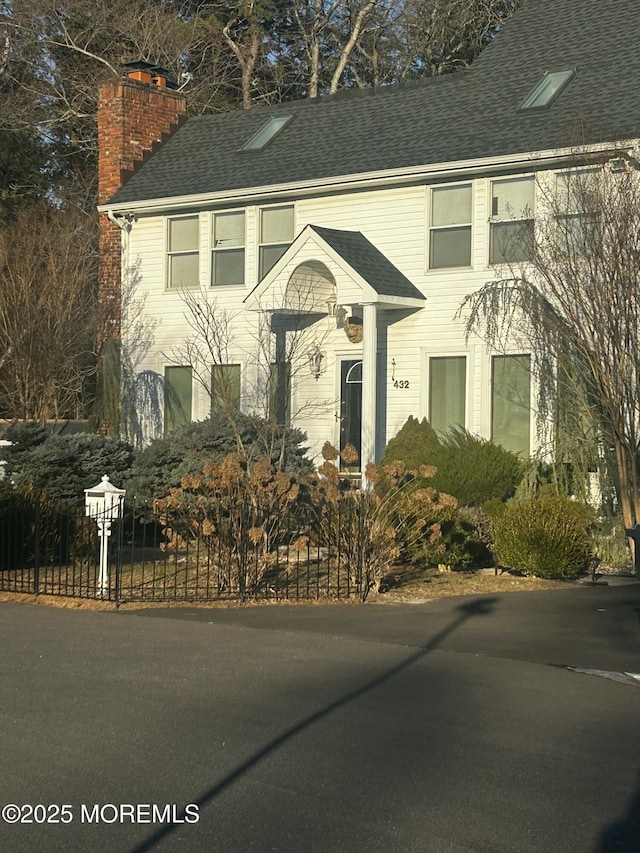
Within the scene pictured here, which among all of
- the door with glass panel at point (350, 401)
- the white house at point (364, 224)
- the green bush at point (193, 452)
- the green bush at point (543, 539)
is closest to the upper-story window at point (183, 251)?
the white house at point (364, 224)

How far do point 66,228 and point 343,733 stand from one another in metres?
24.0

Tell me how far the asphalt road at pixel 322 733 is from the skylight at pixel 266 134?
13.9 meters

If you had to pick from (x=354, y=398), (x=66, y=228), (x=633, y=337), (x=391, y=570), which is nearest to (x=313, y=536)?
(x=391, y=570)

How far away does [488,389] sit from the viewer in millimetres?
19672

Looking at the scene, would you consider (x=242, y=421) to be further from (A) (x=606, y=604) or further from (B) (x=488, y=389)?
(A) (x=606, y=604)

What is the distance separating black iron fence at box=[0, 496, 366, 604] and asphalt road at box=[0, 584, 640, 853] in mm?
1167

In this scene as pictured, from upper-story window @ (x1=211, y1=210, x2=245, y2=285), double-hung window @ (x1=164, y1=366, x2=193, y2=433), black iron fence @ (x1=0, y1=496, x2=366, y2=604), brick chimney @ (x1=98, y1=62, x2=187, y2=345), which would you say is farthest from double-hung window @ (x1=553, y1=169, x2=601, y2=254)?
brick chimney @ (x1=98, y1=62, x2=187, y2=345)

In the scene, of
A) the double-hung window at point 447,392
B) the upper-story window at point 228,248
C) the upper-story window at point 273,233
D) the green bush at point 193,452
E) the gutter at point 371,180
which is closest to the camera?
the gutter at point 371,180

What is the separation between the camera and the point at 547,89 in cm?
2084

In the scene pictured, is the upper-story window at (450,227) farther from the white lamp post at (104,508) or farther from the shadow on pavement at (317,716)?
the shadow on pavement at (317,716)

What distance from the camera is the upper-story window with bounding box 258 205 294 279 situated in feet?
73.5

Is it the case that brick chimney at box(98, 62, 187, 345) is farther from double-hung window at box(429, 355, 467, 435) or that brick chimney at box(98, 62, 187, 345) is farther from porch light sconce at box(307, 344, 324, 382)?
double-hung window at box(429, 355, 467, 435)

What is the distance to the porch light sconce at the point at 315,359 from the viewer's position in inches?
851

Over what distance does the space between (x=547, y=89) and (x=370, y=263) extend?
431 centimetres
